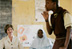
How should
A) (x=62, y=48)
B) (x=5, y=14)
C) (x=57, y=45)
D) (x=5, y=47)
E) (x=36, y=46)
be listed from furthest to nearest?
(x=5, y=14) < (x=36, y=46) < (x=5, y=47) < (x=57, y=45) < (x=62, y=48)

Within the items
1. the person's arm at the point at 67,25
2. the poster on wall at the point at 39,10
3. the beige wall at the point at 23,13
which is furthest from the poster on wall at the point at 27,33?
the person's arm at the point at 67,25

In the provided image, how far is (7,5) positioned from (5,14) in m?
0.26

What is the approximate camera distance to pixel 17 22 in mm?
4012

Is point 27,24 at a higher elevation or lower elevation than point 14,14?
lower

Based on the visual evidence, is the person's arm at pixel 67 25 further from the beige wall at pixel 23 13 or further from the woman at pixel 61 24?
the beige wall at pixel 23 13

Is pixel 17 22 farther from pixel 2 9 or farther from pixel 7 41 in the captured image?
pixel 7 41

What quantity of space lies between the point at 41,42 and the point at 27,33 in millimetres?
549

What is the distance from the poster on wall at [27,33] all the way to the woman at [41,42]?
1.01ft

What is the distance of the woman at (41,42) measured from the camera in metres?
3.64

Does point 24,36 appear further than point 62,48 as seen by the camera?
Yes

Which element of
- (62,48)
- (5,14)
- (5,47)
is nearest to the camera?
(62,48)

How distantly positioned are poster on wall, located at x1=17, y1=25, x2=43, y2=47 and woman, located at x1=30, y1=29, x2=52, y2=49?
0.31m

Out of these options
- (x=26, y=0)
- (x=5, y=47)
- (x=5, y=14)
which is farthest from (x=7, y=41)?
(x=26, y=0)

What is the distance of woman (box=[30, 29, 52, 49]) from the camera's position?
364 cm
